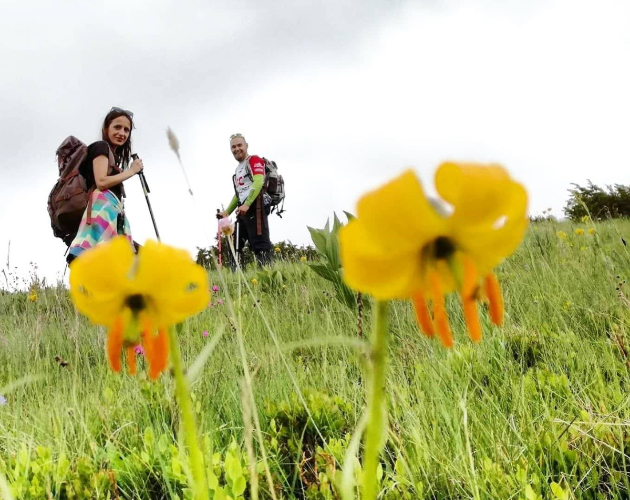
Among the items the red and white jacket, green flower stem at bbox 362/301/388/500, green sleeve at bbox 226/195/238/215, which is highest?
the red and white jacket

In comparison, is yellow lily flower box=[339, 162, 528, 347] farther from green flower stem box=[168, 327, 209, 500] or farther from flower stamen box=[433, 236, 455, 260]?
green flower stem box=[168, 327, 209, 500]

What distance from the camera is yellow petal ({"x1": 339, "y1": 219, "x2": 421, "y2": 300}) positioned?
34cm

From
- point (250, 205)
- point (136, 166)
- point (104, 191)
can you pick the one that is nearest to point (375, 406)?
point (136, 166)

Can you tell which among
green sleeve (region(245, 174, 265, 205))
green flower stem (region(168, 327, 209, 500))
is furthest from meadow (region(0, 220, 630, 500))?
green sleeve (region(245, 174, 265, 205))

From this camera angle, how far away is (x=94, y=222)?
370 cm

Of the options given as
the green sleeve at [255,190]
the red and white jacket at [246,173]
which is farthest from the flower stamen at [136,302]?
the red and white jacket at [246,173]

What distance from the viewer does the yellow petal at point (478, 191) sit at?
35cm

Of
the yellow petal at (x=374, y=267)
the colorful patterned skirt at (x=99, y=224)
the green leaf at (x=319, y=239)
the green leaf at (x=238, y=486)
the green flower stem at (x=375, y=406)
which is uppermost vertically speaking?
the colorful patterned skirt at (x=99, y=224)

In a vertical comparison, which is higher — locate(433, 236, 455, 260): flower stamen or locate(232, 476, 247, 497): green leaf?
locate(433, 236, 455, 260): flower stamen

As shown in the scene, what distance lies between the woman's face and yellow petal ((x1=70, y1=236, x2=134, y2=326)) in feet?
13.5

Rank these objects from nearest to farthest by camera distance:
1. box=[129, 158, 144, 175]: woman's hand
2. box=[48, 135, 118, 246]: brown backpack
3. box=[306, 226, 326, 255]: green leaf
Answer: box=[129, 158, 144, 175]: woman's hand
box=[306, 226, 326, 255]: green leaf
box=[48, 135, 118, 246]: brown backpack

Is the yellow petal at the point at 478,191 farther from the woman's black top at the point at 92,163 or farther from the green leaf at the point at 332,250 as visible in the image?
the woman's black top at the point at 92,163

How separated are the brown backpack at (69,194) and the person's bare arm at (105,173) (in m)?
0.17

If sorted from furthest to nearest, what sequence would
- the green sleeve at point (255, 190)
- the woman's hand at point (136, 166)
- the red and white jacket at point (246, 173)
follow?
the red and white jacket at point (246, 173) → the green sleeve at point (255, 190) → the woman's hand at point (136, 166)
